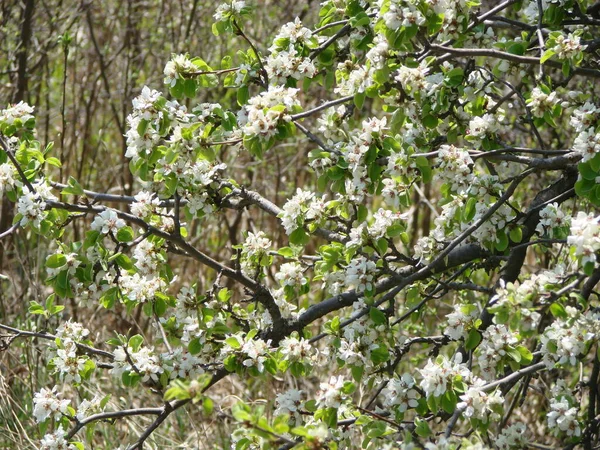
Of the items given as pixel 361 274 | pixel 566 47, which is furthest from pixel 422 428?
pixel 566 47

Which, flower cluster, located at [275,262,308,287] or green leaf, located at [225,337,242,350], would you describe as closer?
green leaf, located at [225,337,242,350]

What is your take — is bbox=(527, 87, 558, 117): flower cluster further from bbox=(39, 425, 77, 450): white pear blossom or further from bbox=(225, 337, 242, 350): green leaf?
bbox=(39, 425, 77, 450): white pear blossom

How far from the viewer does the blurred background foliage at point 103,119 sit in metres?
4.50

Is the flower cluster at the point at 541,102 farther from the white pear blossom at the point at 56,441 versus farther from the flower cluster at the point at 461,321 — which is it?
the white pear blossom at the point at 56,441

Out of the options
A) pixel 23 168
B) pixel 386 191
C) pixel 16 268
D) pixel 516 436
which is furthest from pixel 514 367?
pixel 16 268

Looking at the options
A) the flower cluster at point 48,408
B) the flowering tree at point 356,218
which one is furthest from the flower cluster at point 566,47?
the flower cluster at point 48,408

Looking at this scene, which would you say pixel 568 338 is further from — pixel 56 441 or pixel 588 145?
pixel 56 441

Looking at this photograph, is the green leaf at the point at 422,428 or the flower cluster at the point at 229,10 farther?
the flower cluster at the point at 229,10

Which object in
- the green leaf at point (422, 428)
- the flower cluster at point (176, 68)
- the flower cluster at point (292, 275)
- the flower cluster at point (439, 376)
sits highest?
the flower cluster at point (176, 68)

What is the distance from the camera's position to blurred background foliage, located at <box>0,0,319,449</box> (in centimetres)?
450

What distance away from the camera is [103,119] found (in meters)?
5.98

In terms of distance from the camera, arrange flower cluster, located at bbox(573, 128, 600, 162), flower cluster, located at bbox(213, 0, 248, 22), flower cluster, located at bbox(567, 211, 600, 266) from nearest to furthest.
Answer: flower cluster, located at bbox(567, 211, 600, 266), flower cluster, located at bbox(573, 128, 600, 162), flower cluster, located at bbox(213, 0, 248, 22)

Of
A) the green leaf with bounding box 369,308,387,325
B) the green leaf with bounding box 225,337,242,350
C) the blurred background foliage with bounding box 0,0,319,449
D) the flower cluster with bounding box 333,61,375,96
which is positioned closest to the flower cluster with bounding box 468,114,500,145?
the flower cluster with bounding box 333,61,375,96

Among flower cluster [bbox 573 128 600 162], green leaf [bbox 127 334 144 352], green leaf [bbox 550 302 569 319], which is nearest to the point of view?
green leaf [bbox 550 302 569 319]
